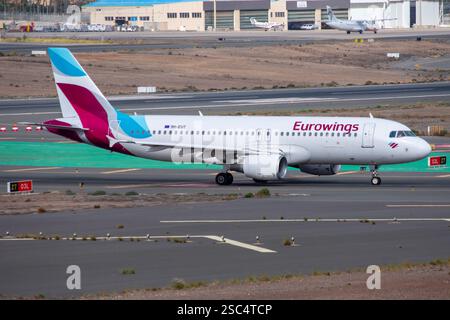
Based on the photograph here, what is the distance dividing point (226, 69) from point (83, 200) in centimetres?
9567

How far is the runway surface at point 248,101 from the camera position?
328ft

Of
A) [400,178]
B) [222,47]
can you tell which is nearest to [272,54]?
[222,47]

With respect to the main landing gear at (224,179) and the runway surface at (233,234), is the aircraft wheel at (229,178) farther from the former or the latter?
the runway surface at (233,234)

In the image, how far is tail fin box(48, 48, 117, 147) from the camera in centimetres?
5959

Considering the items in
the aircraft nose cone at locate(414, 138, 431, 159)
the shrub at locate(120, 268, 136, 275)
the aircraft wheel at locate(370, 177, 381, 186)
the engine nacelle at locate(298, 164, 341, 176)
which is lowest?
the aircraft wheel at locate(370, 177, 381, 186)

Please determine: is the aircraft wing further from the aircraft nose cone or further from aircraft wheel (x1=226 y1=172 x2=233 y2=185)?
the aircraft nose cone

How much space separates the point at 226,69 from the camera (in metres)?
145

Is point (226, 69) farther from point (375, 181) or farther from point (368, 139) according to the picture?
point (368, 139)

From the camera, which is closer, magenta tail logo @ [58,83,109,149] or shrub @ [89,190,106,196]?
shrub @ [89,190,106,196]

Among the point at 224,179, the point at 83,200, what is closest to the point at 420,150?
the point at 224,179

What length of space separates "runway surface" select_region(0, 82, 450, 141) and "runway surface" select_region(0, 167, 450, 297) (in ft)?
130

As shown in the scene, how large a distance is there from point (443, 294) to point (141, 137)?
3346cm

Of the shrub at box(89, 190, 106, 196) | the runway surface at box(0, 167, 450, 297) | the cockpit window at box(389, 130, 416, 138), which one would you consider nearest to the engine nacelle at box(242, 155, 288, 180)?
the runway surface at box(0, 167, 450, 297)
